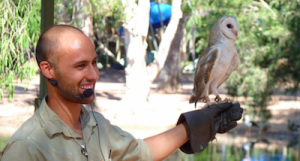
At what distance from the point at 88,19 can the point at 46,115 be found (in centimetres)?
583

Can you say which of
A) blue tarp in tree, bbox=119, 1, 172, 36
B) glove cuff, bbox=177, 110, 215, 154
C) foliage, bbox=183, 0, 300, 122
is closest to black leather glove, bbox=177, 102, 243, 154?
glove cuff, bbox=177, 110, 215, 154

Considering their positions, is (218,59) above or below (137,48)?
above

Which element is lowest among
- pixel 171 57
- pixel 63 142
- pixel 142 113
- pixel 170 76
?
pixel 142 113

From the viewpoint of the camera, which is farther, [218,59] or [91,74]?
[218,59]

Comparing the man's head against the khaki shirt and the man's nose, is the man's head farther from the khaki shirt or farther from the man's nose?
the khaki shirt

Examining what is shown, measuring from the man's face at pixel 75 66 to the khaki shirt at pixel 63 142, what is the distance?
113 mm

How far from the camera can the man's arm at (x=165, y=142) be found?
1.62 metres

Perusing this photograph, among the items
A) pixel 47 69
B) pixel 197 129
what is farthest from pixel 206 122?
pixel 47 69

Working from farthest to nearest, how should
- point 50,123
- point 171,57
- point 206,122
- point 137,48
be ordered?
point 171,57 → point 137,48 → point 206,122 → point 50,123

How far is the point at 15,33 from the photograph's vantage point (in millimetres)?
3699

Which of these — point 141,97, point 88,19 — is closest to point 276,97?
point 141,97

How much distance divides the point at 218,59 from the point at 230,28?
0.18 metres

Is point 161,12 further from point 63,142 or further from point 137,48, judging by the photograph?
point 63,142

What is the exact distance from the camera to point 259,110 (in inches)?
264
